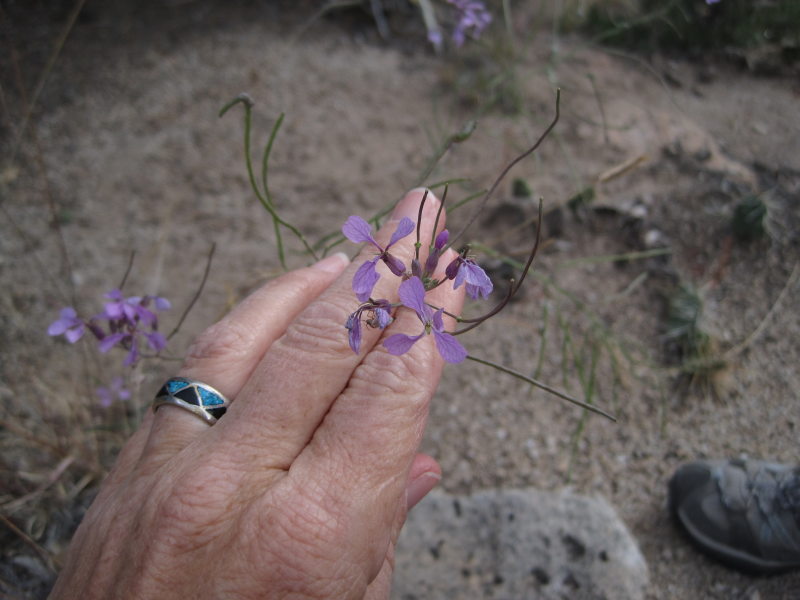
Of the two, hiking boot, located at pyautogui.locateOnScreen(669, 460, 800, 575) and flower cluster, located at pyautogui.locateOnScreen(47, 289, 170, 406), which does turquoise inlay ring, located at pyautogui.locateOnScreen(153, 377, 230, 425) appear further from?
hiking boot, located at pyautogui.locateOnScreen(669, 460, 800, 575)

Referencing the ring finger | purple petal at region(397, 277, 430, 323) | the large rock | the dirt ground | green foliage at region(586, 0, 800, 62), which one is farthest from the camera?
green foliage at region(586, 0, 800, 62)

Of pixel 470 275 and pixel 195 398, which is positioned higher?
pixel 470 275

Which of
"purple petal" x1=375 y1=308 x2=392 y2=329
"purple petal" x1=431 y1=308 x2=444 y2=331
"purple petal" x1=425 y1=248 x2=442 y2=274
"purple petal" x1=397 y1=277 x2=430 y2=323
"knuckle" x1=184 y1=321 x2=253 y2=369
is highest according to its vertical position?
"purple petal" x1=397 y1=277 x2=430 y2=323

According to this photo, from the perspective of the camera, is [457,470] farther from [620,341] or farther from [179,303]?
[179,303]

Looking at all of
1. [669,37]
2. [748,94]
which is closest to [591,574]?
[748,94]

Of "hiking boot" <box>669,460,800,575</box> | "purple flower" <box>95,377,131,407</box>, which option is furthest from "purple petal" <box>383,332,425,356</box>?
"purple flower" <box>95,377,131,407</box>

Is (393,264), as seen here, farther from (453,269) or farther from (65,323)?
(65,323)

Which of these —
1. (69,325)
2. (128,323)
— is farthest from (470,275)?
(69,325)

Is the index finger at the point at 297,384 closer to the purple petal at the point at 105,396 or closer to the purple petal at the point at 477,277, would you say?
the purple petal at the point at 477,277
